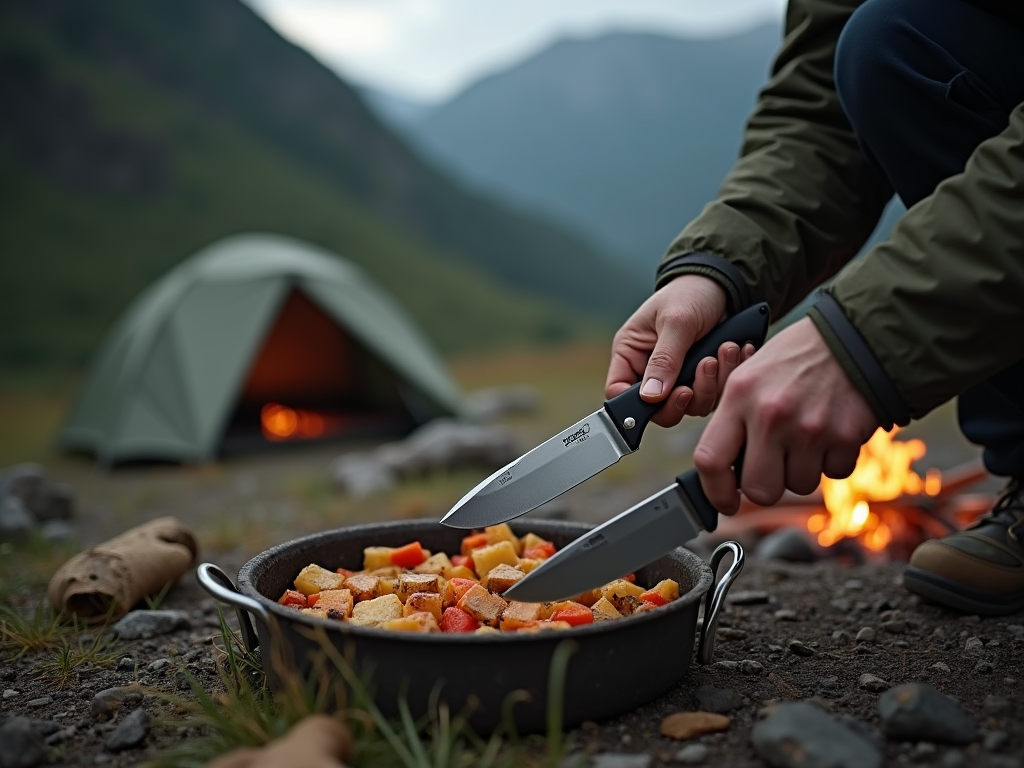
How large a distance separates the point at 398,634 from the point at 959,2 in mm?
2139

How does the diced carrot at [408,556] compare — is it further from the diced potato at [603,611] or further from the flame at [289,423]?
the flame at [289,423]

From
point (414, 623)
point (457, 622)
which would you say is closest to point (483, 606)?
point (457, 622)

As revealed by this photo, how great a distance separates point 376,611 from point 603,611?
1.70ft

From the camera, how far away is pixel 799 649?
232cm

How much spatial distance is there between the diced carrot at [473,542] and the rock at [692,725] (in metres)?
0.77

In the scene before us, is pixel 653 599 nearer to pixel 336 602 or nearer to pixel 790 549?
pixel 336 602

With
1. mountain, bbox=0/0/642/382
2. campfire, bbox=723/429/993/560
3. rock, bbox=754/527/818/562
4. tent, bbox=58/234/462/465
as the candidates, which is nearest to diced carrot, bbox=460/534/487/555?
rock, bbox=754/527/818/562

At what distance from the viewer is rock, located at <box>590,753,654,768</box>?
1620 millimetres

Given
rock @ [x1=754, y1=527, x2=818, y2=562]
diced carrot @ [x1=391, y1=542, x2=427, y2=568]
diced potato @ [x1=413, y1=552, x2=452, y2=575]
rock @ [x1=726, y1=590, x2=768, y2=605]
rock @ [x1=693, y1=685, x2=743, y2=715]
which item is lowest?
rock @ [x1=754, y1=527, x2=818, y2=562]

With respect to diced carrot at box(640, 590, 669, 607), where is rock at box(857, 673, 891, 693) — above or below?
below

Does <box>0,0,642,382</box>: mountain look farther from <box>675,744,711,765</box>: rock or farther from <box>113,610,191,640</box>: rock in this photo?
<box>675,744,711,765</box>: rock

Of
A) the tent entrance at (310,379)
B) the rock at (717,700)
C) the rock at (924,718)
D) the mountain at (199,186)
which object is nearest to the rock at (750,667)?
the rock at (717,700)

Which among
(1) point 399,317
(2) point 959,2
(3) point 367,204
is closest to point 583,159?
(3) point 367,204

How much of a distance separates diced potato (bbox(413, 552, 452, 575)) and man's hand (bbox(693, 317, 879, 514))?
897mm
